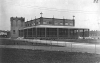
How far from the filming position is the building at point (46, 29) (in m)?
55.5

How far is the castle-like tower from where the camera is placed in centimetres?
8081

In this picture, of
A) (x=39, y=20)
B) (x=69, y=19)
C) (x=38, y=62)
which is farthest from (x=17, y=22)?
(x=38, y=62)

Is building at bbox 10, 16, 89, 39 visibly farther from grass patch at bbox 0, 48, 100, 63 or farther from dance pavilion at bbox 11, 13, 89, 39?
grass patch at bbox 0, 48, 100, 63

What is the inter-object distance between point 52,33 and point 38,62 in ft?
154

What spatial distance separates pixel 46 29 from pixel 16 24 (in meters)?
29.1

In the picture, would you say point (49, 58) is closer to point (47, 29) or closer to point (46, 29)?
point (46, 29)

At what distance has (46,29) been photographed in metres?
57.6

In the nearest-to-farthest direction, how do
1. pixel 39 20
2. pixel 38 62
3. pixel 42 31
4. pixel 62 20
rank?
pixel 38 62 → pixel 42 31 → pixel 39 20 → pixel 62 20

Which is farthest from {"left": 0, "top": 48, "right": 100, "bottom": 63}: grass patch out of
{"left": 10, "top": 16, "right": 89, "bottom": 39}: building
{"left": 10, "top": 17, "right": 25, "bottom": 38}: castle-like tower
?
{"left": 10, "top": 17, "right": 25, "bottom": 38}: castle-like tower

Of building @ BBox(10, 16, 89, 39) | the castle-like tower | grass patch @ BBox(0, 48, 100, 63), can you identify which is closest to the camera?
grass patch @ BBox(0, 48, 100, 63)

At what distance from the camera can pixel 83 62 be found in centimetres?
1112

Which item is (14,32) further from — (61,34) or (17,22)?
(61,34)

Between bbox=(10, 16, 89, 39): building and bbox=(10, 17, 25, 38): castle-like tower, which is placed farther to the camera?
bbox=(10, 17, 25, 38): castle-like tower

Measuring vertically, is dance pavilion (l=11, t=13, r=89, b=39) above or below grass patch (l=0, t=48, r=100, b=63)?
above
